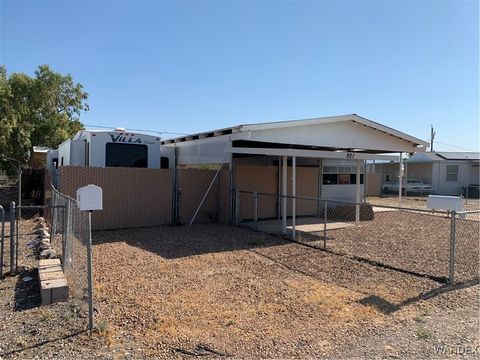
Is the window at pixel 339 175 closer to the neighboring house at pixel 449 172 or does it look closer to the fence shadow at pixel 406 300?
the fence shadow at pixel 406 300

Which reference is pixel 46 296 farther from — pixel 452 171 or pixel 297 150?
pixel 452 171

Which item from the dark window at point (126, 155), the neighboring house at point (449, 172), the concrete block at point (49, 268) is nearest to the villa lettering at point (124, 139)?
the dark window at point (126, 155)

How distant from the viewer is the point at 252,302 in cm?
540

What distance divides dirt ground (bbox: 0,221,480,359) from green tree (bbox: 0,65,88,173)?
19.4 m

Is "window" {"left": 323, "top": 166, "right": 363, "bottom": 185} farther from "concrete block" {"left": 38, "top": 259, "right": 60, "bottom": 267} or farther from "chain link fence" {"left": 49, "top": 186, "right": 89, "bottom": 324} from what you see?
"concrete block" {"left": 38, "top": 259, "right": 60, "bottom": 267}

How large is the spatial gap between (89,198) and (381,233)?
928cm

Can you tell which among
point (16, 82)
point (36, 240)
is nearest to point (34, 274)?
point (36, 240)

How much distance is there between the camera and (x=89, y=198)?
172 inches

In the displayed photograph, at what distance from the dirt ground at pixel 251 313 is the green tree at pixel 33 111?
63.7 feet

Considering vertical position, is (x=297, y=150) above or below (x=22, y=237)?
above

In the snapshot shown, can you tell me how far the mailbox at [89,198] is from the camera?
4.34 metres

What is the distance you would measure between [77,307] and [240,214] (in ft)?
27.8

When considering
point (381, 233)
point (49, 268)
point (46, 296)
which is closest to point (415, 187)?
point (381, 233)

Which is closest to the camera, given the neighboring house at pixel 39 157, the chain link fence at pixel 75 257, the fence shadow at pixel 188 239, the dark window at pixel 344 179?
the chain link fence at pixel 75 257
